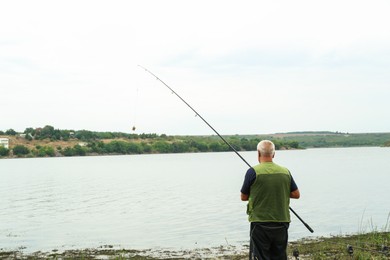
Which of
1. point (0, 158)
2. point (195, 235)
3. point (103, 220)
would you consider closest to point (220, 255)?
point (195, 235)

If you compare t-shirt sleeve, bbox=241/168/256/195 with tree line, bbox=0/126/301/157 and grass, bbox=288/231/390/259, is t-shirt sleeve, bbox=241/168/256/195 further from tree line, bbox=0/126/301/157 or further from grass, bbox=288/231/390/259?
tree line, bbox=0/126/301/157

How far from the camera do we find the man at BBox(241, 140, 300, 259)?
587cm

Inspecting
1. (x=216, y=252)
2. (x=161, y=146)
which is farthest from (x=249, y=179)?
(x=161, y=146)

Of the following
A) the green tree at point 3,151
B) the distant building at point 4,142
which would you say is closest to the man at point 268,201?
the distant building at point 4,142

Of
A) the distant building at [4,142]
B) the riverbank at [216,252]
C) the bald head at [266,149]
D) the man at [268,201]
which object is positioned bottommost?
the riverbank at [216,252]

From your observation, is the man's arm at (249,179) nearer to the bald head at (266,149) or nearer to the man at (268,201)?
the man at (268,201)

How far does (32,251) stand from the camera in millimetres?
15609

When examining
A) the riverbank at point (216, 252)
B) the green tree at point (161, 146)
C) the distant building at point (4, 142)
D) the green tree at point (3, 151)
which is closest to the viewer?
the riverbank at point (216, 252)

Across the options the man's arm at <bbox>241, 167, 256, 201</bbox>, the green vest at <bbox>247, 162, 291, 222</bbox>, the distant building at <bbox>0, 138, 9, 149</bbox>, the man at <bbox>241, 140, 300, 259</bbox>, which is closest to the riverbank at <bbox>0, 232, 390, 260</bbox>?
the man at <bbox>241, 140, 300, 259</bbox>

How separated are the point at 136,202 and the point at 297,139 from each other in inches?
5248

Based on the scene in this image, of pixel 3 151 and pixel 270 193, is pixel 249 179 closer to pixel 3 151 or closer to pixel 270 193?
Result: pixel 270 193

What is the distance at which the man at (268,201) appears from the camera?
19.3ft

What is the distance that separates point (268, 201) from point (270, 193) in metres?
0.10

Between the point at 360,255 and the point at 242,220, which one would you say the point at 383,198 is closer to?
the point at 242,220
